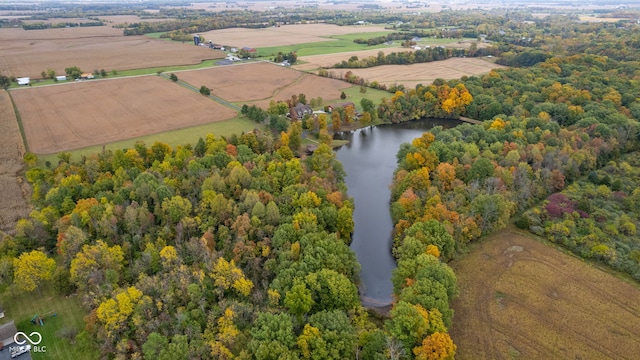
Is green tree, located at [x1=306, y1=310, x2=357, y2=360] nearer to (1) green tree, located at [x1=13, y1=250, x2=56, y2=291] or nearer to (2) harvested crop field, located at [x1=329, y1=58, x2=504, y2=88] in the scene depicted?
(1) green tree, located at [x1=13, y1=250, x2=56, y2=291]

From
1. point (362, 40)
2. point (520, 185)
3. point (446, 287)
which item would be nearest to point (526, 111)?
point (520, 185)

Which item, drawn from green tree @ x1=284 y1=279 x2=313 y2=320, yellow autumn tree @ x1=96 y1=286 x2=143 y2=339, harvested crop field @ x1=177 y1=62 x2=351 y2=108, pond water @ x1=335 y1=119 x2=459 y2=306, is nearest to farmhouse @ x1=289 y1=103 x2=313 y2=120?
pond water @ x1=335 y1=119 x2=459 y2=306

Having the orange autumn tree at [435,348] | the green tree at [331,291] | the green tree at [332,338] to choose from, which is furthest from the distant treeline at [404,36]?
the orange autumn tree at [435,348]

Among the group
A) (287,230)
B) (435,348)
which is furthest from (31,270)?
(435,348)

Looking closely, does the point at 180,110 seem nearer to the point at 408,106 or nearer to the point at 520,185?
the point at 408,106

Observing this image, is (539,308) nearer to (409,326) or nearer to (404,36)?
(409,326)

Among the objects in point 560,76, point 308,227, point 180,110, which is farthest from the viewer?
point 560,76
